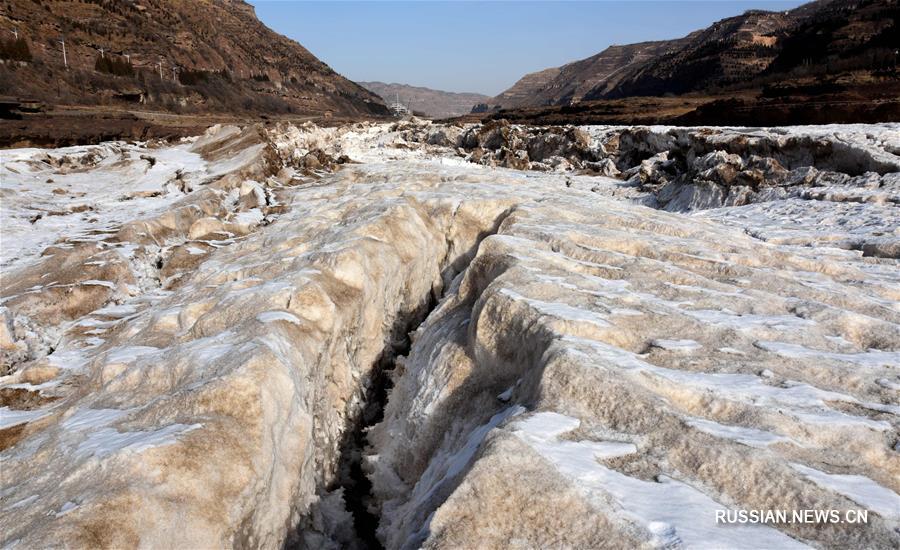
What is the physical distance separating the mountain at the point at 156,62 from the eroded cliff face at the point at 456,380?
51369 mm

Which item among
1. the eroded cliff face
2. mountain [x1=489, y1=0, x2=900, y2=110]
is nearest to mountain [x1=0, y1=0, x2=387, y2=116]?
the eroded cliff face

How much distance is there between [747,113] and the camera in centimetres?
3186

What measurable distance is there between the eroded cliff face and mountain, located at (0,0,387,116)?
51.4 metres

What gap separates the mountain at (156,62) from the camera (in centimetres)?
5281

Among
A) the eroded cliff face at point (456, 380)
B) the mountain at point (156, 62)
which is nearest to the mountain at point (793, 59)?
the eroded cliff face at point (456, 380)

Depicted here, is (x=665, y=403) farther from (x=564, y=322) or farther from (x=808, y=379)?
(x=808, y=379)

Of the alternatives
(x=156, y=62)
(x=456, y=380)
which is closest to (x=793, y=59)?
(x=456, y=380)

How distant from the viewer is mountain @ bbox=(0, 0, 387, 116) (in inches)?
2079

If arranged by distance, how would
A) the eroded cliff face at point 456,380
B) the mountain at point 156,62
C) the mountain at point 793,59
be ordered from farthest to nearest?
the mountain at point 156,62, the mountain at point 793,59, the eroded cliff face at point 456,380

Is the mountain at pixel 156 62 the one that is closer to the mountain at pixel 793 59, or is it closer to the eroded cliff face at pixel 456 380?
the eroded cliff face at pixel 456 380

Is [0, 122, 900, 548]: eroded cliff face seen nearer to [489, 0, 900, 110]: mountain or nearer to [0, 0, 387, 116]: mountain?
[489, 0, 900, 110]: mountain

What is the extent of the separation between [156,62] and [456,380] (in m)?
90.0

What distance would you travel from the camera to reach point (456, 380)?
19.6 ft

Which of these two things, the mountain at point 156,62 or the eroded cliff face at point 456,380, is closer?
the eroded cliff face at point 456,380
